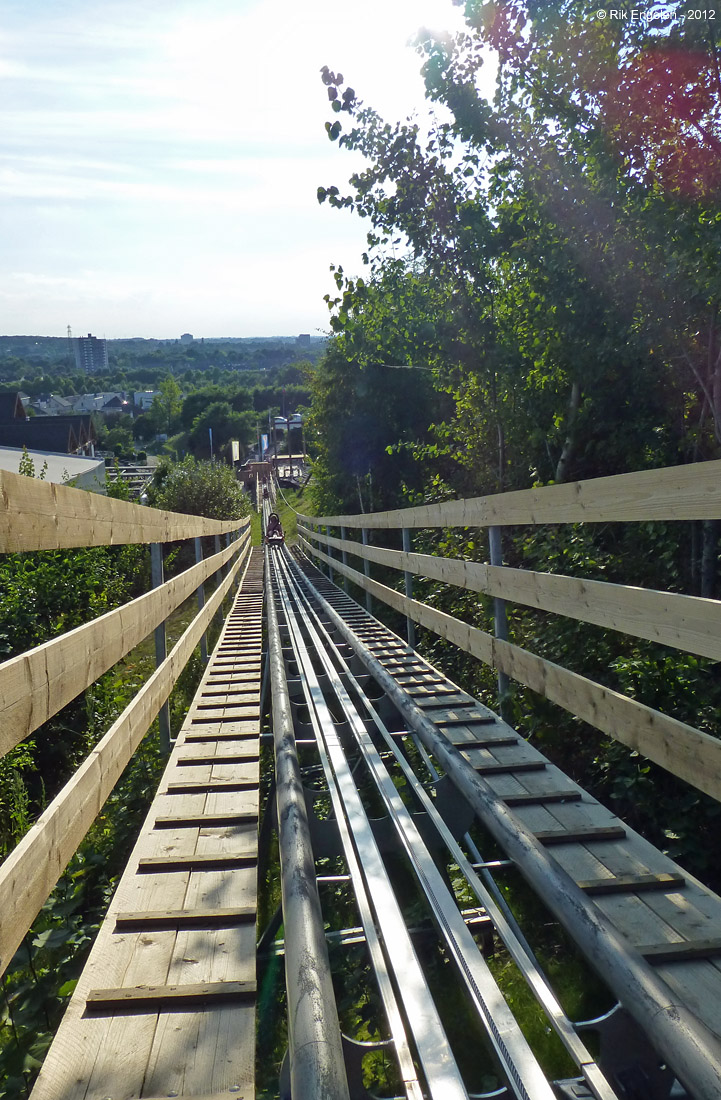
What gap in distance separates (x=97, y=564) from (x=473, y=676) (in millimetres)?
4920

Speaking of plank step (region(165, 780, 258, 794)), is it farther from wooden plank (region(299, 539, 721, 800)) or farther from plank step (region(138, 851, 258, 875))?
wooden plank (region(299, 539, 721, 800))

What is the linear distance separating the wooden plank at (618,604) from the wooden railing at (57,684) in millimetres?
1677

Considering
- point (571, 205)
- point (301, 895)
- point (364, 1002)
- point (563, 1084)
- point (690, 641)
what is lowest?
point (364, 1002)

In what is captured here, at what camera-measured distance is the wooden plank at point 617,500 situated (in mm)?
2463

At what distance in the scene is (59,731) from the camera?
6.65 m

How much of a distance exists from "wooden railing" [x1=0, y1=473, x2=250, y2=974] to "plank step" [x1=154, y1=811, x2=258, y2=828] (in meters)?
0.28

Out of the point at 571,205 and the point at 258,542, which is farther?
the point at 258,542

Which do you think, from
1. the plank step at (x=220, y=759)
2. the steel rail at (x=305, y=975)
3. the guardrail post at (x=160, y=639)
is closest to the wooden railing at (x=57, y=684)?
the plank step at (x=220, y=759)

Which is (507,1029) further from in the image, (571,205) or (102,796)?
(571,205)

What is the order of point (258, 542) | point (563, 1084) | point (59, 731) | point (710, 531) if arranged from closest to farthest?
point (563, 1084) → point (710, 531) → point (59, 731) → point (258, 542)

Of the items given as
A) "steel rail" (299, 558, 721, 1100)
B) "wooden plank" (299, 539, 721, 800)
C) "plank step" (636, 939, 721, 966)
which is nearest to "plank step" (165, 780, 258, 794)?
"steel rail" (299, 558, 721, 1100)

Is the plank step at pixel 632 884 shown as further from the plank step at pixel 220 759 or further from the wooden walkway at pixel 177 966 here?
the plank step at pixel 220 759

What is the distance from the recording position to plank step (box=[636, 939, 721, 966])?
86.6 inches

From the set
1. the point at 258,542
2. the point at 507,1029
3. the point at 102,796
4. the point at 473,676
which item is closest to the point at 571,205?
the point at 473,676
